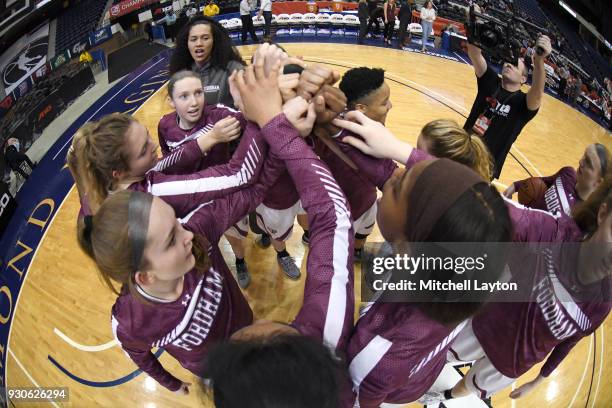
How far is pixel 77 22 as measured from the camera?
19.7 ft

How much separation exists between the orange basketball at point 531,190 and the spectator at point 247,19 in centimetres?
691

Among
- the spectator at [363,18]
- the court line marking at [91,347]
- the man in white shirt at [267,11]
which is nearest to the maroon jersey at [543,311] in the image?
the court line marking at [91,347]

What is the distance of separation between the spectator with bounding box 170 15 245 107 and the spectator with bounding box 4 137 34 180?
2322 mm

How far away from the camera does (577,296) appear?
1.18 m

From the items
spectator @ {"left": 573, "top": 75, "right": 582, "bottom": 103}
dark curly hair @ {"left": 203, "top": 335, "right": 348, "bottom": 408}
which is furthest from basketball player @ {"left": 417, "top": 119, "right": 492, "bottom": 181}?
spectator @ {"left": 573, "top": 75, "right": 582, "bottom": 103}

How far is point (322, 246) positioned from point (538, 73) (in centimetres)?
204

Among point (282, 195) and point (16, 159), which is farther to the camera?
point (16, 159)

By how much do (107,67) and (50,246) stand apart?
13.2ft

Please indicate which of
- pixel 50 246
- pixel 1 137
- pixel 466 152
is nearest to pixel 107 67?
pixel 1 137

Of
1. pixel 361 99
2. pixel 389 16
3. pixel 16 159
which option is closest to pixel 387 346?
pixel 361 99

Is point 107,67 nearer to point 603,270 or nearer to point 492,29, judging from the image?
point 492,29

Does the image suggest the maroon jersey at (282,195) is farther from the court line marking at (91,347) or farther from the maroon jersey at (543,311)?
the court line marking at (91,347)

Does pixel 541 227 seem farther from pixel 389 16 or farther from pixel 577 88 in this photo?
pixel 389 16

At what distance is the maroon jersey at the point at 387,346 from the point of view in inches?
33.4
